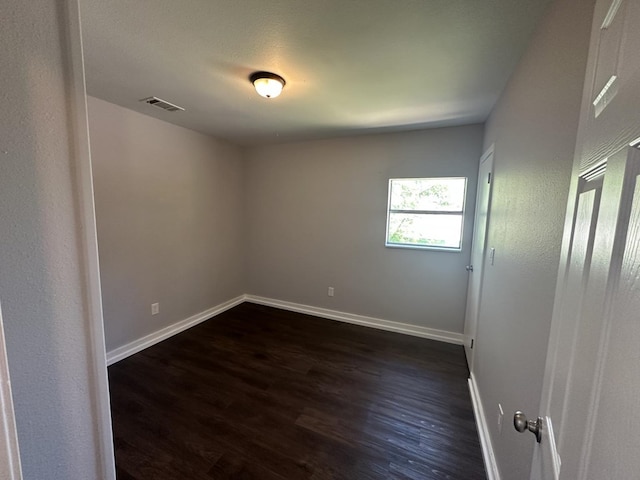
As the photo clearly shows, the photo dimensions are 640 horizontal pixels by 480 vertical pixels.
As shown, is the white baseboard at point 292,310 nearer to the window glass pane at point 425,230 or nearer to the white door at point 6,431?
the window glass pane at point 425,230

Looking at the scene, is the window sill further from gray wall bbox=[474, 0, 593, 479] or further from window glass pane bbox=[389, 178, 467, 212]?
gray wall bbox=[474, 0, 593, 479]

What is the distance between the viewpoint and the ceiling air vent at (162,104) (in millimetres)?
2258

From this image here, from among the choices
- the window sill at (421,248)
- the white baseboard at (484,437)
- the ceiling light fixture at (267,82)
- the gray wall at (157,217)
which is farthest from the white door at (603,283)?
→ the gray wall at (157,217)

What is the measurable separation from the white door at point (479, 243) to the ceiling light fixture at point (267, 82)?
1.80 metres

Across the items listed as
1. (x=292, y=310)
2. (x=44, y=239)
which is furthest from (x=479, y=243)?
(x=44, y=239)

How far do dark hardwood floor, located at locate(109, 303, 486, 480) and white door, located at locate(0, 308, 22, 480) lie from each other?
1385mm

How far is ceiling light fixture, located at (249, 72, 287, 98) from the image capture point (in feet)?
5.87

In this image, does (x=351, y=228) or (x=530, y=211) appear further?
(x=351, y=228)

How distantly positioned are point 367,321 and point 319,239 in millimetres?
1284

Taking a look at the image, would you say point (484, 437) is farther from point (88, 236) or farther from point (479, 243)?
point (88, 236)

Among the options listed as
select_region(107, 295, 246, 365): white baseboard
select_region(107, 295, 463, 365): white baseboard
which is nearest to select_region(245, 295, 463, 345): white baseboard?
select_region(107, 295, 463, 365): white baseboard

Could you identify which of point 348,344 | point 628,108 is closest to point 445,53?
point 628,108

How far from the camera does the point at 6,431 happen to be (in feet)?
1.48

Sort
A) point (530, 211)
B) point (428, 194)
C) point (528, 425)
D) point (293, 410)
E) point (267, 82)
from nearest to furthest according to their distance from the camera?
point (528, 425)
point (530, 211)
point (267, 82)
point (293, 410)
point (428, 194)
